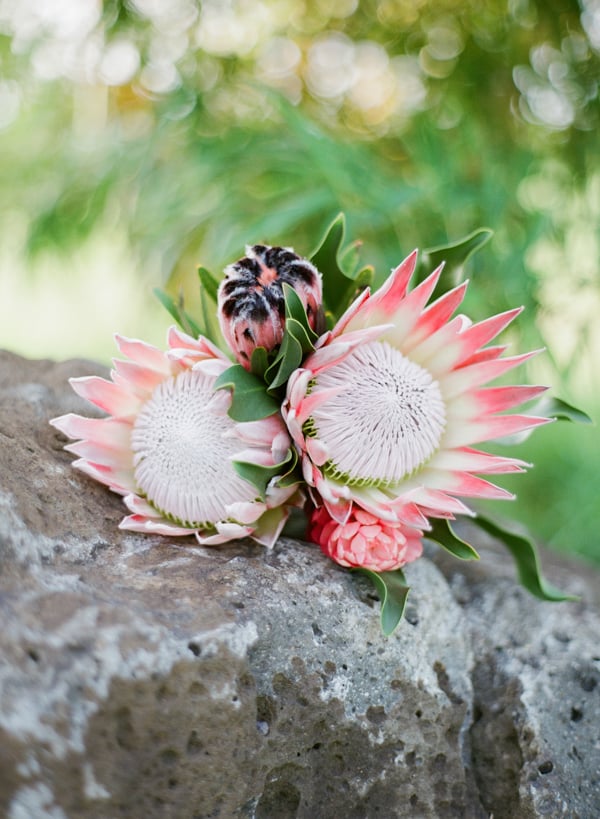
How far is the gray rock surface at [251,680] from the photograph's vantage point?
1.23 ft

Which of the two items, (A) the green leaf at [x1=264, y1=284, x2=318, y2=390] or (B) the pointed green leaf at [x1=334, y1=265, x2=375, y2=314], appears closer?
(A) the green leaf at [x1=264, y1=284, x2=318, y2=390]

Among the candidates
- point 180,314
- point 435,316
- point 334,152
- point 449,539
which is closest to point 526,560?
point 449,539

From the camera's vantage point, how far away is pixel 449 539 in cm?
52

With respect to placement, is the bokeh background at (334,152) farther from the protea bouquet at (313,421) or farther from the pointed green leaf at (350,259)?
the protea bouquet at (313,421)

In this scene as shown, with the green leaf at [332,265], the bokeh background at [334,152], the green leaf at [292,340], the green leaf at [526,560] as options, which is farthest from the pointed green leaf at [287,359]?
the bokeh background at [334,152]

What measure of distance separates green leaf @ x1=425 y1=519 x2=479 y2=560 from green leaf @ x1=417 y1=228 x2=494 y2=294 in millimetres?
180

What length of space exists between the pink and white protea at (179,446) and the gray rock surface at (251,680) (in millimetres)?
18

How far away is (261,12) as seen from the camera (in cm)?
128

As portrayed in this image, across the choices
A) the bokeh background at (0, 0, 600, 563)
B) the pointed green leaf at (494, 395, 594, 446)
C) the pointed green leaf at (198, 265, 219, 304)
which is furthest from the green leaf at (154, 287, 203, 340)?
the bokeh background at (0, 0, 600, 563)

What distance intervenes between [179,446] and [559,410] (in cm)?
29

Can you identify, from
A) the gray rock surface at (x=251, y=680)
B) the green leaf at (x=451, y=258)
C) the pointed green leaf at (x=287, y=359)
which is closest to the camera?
the gray rock surface at (x=251, y=680)

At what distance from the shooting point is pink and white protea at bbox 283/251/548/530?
1.58 feet

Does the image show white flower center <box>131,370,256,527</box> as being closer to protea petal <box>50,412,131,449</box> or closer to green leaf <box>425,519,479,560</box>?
protea petal <box>50,412,131,449</box>

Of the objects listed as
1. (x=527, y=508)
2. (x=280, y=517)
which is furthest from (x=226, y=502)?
(x=527, y=508)
